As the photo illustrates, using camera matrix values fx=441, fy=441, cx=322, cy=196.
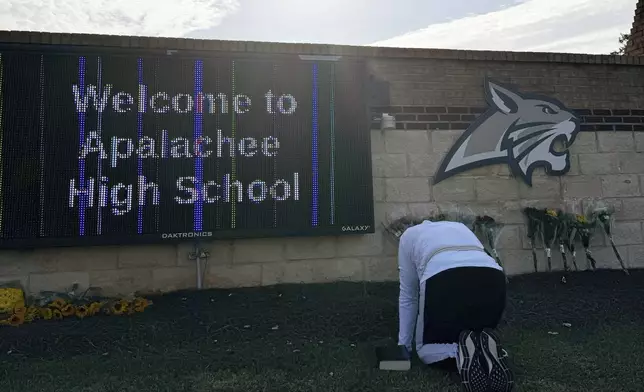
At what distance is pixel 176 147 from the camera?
195 inches

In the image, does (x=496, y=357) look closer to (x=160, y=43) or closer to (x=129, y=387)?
(x=129, y=387)

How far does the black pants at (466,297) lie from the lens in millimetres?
2895

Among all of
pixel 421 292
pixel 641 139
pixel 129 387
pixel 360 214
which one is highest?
pixel 641 139

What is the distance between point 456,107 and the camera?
6.09 meters

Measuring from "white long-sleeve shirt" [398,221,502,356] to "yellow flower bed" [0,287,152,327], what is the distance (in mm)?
2995

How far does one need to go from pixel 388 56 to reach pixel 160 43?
2.91m

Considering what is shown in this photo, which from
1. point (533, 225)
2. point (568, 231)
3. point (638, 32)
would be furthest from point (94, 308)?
point (638, 32)

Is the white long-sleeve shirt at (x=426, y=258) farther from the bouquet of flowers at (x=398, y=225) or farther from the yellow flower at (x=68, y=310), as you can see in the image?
the yellow flower at (x=68, y=310)

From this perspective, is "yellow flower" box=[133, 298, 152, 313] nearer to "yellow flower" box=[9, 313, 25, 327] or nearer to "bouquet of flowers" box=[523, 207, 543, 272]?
"yellow flower" box=[9, 313, 25, 327]

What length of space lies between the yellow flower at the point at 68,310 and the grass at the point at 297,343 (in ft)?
0.80

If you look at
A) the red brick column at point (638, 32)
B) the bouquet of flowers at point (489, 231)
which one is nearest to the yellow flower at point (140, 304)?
the bouquet of flowers at point (489, 231)

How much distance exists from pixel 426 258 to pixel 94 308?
3.73 meters

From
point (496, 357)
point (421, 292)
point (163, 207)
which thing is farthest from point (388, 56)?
point (496, 357)

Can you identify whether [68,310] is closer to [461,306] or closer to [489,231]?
[461,306]
